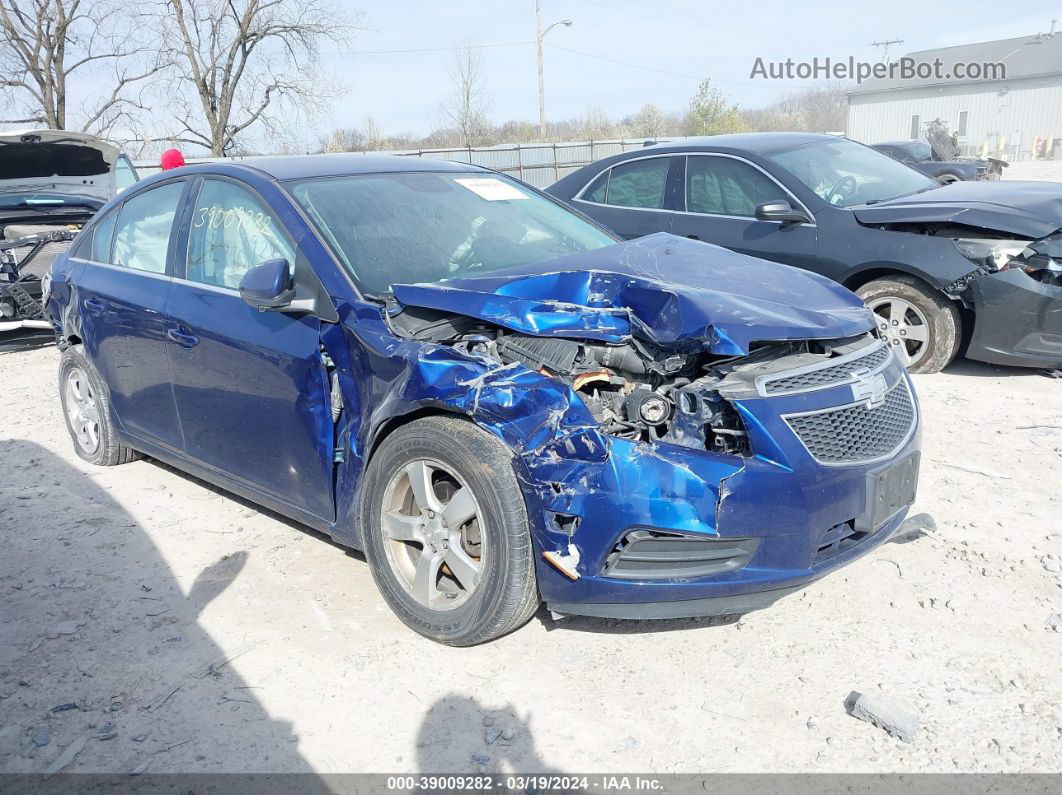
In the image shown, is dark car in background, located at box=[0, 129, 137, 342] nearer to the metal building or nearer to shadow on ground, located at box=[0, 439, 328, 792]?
shadow on ground, located at box=[0, 439, 328, 792]

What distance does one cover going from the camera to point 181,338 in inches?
155

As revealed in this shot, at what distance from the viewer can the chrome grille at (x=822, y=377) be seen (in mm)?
2799

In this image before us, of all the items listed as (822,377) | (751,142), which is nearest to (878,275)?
(751,142)

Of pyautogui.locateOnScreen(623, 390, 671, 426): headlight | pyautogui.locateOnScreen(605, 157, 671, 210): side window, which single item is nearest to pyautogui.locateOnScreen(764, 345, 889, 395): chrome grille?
pyautogui.locateOnScreen(623, 390, 671, 426): headlight

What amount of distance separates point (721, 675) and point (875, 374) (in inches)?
46.6

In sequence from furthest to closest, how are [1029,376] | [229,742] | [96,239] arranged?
[1029,376]
[96,239]
[229,742]

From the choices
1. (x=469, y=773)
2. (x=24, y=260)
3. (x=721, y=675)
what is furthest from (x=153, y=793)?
(x=24, y=260)

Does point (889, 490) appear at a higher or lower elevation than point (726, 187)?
lower

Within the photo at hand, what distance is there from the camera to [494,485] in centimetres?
276

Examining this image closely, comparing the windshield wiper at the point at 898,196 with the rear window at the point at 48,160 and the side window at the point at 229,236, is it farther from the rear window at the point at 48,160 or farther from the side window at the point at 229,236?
the rear window at the point at 48,160

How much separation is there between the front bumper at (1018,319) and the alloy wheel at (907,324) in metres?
0.35

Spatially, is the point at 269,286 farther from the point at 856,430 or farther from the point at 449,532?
the point at 856,430

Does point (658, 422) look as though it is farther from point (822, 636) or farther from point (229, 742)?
point (229, 742)

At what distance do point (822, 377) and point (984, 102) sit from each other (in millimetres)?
59439
